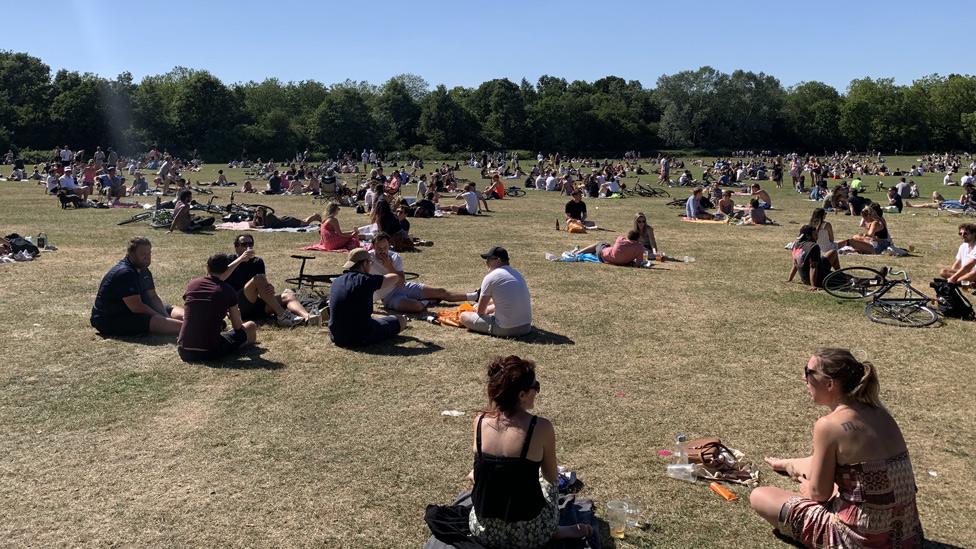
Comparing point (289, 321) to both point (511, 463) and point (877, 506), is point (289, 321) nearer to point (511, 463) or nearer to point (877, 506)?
point (511, 463)

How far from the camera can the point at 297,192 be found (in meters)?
33.1

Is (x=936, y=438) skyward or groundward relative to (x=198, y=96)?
groundward

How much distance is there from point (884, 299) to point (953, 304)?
0.89m

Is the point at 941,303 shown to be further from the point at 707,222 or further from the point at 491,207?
the point at 491,207

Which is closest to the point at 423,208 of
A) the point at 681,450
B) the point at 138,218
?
the point at 138,218

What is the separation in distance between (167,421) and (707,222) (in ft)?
62.7

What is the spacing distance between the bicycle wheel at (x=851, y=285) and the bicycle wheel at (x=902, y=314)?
969 millimetres

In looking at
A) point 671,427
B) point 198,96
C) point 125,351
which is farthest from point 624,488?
point 198,96

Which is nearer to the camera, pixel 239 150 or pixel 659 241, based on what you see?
pixel 659 241

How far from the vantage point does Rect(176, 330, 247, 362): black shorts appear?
336 inches

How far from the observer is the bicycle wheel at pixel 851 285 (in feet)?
39.9

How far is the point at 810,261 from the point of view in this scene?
43.3ft

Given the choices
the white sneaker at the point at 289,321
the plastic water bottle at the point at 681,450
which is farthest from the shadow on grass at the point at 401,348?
the plastic water bottle at the point at 681,450

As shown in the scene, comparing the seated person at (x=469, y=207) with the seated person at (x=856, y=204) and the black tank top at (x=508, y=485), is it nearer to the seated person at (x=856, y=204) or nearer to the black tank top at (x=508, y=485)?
the seated person at (x=856, y=204)
